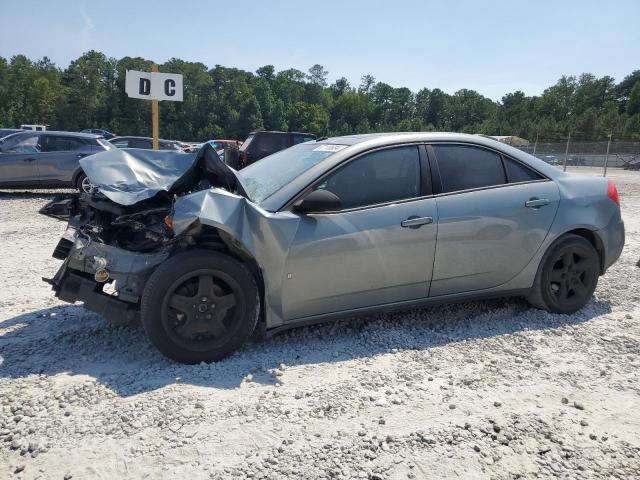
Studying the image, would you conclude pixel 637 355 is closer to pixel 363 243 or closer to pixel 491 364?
pixel 491 364

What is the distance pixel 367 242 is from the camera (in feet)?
11.4

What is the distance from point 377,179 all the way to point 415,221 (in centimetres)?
43

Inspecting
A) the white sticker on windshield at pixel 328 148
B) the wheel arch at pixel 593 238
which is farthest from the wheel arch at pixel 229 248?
the wheel arch at pixel 593 238

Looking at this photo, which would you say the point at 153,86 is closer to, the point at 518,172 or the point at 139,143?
the point at 518,172

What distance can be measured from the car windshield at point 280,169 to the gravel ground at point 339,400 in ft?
3.82

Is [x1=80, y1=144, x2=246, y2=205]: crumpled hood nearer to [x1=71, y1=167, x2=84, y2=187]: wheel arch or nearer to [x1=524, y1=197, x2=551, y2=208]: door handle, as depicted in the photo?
[x1=524, y1=197, x2=551, y2=208]: door handle

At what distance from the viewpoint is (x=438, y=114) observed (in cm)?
13300

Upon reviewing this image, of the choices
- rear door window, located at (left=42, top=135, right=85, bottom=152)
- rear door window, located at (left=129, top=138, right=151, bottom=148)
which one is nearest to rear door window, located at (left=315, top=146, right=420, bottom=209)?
rear door window, located at (left=42, top=135, right=85, bottom=152)

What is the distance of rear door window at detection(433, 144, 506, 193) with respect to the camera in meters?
3.87

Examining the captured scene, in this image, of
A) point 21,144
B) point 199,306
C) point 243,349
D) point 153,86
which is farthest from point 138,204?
point 21,144

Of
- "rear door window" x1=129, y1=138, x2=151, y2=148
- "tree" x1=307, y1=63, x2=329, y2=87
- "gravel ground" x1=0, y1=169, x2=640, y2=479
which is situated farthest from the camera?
"tree" x1=307, y1=63, x2=329, y2=87

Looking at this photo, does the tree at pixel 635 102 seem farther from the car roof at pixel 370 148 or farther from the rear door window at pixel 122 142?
the car roof at pixel 370 148

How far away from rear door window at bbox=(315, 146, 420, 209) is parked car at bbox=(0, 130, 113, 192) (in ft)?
32.3

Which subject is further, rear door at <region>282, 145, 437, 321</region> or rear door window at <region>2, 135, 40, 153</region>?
rear door window at <region>2, 135, 40, 153</region>
